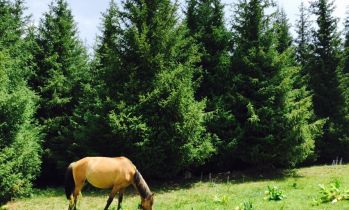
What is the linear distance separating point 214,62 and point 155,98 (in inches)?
286

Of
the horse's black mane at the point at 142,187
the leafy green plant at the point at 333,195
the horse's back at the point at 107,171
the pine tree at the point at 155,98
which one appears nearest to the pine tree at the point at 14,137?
the pine tree at the point at 155,98

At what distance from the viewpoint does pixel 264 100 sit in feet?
75.5

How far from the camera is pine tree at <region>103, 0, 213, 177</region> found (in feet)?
63.2

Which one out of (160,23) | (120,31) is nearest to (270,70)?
(160,23)

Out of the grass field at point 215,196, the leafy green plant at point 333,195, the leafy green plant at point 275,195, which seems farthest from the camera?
the leafy green plant at point 275,195

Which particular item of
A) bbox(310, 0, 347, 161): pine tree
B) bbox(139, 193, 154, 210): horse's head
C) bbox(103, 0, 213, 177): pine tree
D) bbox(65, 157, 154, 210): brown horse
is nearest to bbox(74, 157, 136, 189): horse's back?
bbox(65, 157, 154, 210): brown horse

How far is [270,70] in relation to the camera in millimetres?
23703

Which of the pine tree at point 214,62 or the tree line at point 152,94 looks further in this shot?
the pine tree at point 214,62

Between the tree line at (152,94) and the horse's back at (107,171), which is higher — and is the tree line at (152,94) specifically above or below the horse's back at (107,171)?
above

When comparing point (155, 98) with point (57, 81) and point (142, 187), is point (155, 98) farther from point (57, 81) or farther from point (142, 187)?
point (57, 81)

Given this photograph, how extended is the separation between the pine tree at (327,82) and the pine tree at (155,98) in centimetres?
1487

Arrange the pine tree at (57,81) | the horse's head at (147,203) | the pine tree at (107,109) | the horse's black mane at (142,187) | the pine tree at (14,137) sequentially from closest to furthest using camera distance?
1. the horse's head at (147,203)
2. the horse's black mane at (142,187)
3. the pine tree at (14,137)
4. the pine tree at (107,109)
5. the pine tree at (57,81)

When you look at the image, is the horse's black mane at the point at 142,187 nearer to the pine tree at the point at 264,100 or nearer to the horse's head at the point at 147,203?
the horse's head at the point at 147,203

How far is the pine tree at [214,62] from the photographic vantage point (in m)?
23.6
